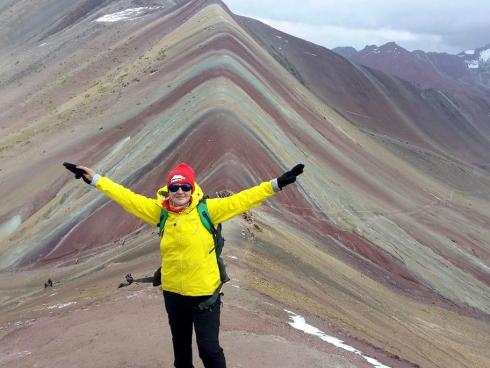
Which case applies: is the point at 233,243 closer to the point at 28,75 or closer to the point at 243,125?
the point at 243,125

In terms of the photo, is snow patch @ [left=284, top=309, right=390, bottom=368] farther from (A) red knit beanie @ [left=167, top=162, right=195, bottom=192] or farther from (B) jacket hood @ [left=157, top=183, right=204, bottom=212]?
(A) red knit beanie @ [left=167, top=162, right=195, bottom=192]

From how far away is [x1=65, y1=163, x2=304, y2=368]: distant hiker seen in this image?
608cm

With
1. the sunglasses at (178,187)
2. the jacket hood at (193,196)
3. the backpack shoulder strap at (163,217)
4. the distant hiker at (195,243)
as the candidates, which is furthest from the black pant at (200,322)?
the sunglasses at (178,187)

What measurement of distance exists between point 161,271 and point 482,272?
102 feet

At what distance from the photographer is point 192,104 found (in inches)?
1187

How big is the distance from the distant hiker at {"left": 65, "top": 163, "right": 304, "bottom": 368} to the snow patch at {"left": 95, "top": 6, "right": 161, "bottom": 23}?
63215mm

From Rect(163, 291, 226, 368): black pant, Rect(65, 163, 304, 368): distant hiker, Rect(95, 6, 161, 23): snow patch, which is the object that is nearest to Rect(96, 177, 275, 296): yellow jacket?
Rect(65, 163, 304, 368): distant hiker

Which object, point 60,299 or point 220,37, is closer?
point 60,299

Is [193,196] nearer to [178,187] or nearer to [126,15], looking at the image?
[178,187]

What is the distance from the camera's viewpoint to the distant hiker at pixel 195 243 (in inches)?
239

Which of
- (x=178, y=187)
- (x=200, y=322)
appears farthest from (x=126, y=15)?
(x=200, y=322)

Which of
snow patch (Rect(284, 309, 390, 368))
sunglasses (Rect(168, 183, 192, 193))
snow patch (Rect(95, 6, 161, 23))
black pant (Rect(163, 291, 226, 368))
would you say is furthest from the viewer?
snow patch (Rect(95, 6, 161, 23))

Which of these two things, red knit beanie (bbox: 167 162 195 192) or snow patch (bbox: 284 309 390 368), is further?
snow patch (bbox: 284 309 390 368)

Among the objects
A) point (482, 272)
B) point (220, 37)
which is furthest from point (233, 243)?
point (220, 37)
